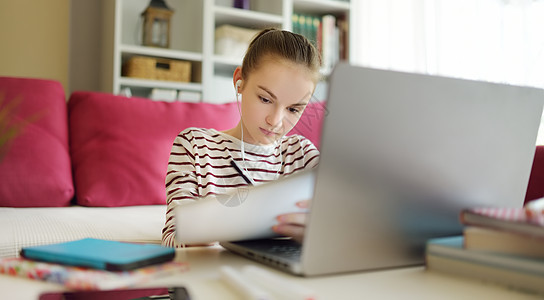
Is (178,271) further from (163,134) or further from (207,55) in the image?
(207,55)

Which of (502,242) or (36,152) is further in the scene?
(36,152)

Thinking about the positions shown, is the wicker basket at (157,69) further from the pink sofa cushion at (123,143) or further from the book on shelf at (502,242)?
the book on shelf at (502,242)

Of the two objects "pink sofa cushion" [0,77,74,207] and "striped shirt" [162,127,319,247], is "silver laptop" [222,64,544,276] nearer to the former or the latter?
"striped shirt" [162,127,319,247]

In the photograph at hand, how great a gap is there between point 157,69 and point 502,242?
2.20m

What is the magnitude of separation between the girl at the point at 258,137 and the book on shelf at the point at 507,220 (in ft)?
1.90

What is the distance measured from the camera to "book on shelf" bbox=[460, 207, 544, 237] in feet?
1.63

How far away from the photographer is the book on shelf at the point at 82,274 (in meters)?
0.48

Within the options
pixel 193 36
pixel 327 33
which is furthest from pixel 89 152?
pixel 327 33

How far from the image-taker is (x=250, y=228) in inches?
25.5

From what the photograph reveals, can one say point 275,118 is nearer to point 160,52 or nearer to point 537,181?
point 537,181

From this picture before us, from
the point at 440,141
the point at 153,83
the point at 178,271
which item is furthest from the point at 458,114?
the point at 153,83

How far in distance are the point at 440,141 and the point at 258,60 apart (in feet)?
2.21

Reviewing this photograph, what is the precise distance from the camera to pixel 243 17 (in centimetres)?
278

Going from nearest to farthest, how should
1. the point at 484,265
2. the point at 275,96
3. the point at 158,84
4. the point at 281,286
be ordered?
the point at 281,286, the point at 484,265, the point at 275,96, the point at 158,84
